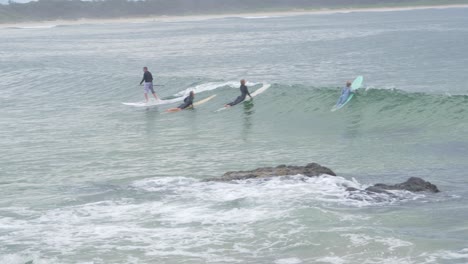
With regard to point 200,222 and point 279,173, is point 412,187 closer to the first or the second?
Answer: point 279,173

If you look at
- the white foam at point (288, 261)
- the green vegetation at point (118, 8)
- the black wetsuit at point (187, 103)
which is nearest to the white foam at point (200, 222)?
the white foam at point (288, 261)

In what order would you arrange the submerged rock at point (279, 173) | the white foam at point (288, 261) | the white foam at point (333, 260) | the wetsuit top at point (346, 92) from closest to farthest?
the white foam at point (333, 260), the white foam at point (288, 261), the submerged rock at point (279, 173), the wetsuit top at point (346, 92)

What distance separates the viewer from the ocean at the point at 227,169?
14.1 m

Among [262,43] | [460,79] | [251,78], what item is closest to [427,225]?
[460,79]

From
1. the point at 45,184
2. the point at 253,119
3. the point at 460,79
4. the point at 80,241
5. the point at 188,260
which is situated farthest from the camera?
the point at 460,79

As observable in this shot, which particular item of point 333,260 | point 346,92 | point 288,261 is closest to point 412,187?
point 333,260

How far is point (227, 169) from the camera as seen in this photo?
71.1ft

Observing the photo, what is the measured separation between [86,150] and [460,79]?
82.5ft

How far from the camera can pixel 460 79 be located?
4322 centimetres

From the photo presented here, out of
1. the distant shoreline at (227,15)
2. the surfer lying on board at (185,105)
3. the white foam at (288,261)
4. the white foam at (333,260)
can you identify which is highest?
the white foam at (333,260)

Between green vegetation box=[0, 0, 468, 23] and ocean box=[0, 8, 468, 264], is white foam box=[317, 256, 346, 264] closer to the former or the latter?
ocean box=[0, 8, 468, 264]

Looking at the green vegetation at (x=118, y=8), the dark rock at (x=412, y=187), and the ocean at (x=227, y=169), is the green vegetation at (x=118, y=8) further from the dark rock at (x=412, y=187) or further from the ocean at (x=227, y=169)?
the dark rock at (x=412, y=187)

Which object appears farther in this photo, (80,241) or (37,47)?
(37,47)

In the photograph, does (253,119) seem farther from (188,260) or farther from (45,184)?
(188,260)
